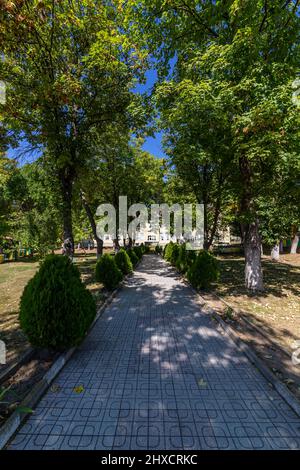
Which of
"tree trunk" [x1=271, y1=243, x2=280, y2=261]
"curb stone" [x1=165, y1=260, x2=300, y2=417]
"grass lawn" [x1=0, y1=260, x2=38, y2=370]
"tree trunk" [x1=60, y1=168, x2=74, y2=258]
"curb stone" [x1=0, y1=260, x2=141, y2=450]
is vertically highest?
"tree trunk" [x1=60, y1=168, x2=74, y2=258]

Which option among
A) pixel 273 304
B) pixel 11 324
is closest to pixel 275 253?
pixel 273 304

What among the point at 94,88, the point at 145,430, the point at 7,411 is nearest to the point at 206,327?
the point at 145,430

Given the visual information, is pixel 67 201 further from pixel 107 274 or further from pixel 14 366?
pixel 14 366

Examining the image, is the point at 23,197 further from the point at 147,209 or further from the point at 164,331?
the point at 164,331

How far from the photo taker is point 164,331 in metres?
5.25

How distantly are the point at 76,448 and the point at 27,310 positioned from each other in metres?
2.33

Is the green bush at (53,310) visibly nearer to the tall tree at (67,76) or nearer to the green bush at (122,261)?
the tall tree at (67,76)

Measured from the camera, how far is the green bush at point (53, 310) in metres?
3.83

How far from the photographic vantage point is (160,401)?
9.74 ft

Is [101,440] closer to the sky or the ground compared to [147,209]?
closer to the ground

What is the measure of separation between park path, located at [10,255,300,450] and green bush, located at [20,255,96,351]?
0.54 m

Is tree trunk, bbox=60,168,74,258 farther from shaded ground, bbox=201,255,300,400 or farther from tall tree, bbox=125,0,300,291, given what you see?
shaded ground, bbox=201,255,300,400

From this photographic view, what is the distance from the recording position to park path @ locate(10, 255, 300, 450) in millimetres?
2418

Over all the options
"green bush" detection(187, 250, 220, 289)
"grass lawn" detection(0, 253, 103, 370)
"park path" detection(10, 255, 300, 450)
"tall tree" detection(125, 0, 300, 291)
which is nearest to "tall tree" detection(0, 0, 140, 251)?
"tall tree" detection(125, 0, 300, 291)
